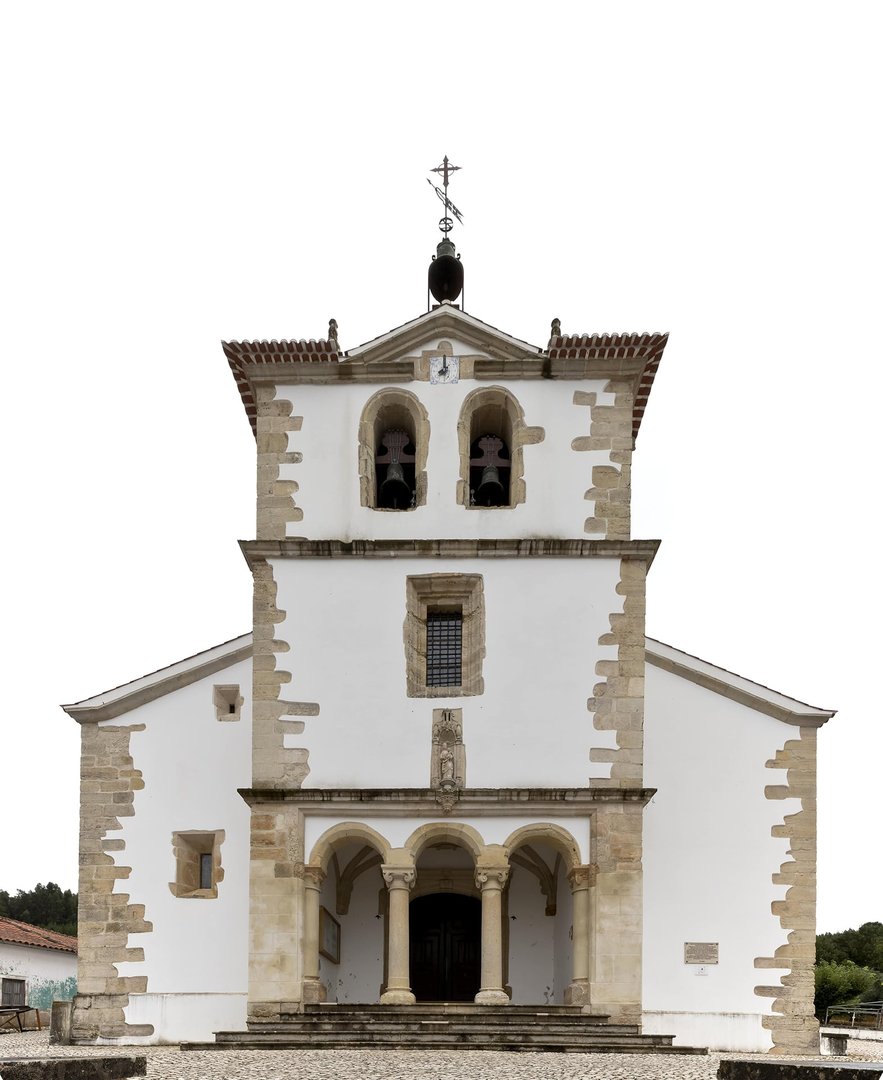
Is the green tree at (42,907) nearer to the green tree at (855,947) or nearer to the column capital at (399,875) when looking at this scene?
the green tree at (855,947)

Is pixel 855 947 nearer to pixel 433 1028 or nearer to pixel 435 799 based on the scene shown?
pixel 435 799

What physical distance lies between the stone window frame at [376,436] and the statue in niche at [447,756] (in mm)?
2697

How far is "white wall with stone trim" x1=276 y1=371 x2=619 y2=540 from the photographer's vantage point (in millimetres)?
19703

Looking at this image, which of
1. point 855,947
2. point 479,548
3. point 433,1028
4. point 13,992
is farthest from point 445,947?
point 855,947

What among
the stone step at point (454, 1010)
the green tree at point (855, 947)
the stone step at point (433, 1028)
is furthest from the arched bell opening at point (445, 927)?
the green tree at point (855, 947)

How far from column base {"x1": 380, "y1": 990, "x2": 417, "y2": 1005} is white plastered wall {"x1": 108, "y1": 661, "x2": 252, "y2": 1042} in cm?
253

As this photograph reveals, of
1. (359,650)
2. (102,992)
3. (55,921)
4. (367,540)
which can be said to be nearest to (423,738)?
(359,650)

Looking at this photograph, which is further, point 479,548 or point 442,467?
point 442,467

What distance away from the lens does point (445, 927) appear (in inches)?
824

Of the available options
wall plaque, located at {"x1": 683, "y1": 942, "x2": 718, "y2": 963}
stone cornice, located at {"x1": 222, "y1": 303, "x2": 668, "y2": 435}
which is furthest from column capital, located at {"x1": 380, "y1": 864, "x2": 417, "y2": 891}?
stone cornice, located at {"x1": 222, "y1": 303, "x2": 668, "y2": 435}

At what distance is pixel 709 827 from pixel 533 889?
2545 mm

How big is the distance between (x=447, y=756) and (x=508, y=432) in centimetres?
440

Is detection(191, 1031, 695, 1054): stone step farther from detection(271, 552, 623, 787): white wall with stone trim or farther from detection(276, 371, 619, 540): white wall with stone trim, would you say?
detection(276, 371, 619, 540): white wall with stone trim

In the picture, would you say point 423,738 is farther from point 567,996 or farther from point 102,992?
point 102,992
